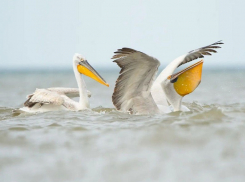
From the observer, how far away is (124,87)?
559 centimetres

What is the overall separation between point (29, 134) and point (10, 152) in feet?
2.04

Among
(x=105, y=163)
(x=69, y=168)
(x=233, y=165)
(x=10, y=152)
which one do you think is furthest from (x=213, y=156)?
(x=10, y=152)

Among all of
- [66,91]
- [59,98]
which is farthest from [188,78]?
[66,91]

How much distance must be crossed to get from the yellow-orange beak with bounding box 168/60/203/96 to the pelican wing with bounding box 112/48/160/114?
0.41 meters

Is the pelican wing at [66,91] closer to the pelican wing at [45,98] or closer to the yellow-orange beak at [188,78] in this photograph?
the pelican wing at [45,98]

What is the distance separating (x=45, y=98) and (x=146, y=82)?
1809 millimetres

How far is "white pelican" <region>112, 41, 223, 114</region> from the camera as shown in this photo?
5.11 meters

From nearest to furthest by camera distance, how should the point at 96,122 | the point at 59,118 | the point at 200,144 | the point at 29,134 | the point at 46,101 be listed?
the point at 200,144
the point at 29,134
the point at 96,122
the point at 59,118
the point at 46,101

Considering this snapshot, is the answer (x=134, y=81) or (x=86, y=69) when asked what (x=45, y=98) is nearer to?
(x=86, y=69)

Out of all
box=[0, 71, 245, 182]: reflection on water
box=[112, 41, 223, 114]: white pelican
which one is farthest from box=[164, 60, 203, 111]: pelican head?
box=[0, 71, 245, 182]: reflection on water

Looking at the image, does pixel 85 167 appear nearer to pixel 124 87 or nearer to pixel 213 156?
pixel 213 156

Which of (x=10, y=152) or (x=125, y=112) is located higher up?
(x=125, y=112)

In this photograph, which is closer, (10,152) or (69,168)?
(69,168)

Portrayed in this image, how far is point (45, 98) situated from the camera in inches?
253
